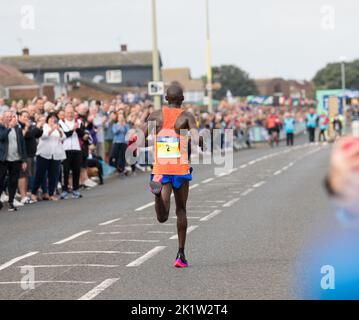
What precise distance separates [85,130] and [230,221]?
28.1ft

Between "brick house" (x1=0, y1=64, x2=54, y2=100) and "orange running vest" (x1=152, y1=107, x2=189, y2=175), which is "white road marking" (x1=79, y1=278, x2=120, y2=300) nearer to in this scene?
"orange running vest" (x1=152, y1=107, x2=189, y2=175)

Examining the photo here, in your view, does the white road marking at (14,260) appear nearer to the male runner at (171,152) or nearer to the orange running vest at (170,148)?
the male runner at (171,152)

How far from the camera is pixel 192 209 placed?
1714cm

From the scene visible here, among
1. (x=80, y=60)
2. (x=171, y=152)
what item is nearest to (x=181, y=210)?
(x=171, y=152)

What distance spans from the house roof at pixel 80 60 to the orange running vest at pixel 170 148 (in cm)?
9848

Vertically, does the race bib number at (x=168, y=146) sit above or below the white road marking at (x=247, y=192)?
above

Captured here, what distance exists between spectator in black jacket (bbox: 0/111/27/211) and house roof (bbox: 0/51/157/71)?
89732 millimetres

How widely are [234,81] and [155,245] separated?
172612 millimetres

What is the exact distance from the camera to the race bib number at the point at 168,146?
10.2 m

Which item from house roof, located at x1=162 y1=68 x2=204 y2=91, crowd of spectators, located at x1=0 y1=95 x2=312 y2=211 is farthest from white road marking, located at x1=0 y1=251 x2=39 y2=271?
house roof, located at x1=162 y1=68 x2=204 y2=91

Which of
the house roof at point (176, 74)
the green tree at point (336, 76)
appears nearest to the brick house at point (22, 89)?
the house roof at point (176, 74)

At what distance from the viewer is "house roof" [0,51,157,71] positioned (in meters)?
109
